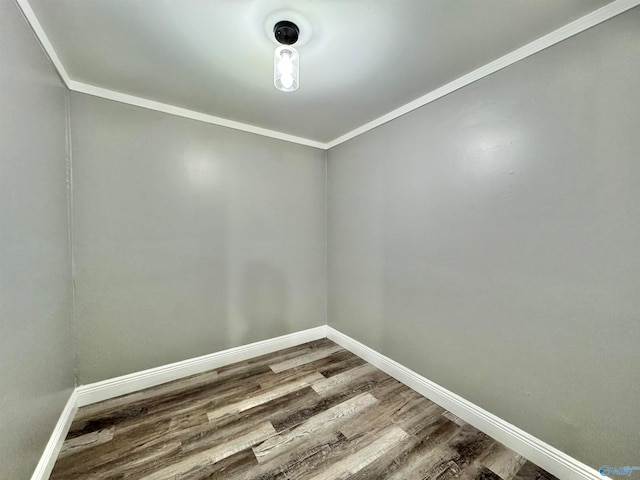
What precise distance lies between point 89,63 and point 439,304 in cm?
294

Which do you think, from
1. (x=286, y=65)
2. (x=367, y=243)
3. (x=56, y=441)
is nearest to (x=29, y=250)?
(x=56, y=441)

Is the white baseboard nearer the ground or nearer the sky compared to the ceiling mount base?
nearer the ground

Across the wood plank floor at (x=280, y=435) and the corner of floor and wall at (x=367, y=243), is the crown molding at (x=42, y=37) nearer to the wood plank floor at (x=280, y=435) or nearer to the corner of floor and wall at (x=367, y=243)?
the corner of floor and wall at (x=367, y=243)

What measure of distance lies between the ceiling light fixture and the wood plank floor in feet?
7.19

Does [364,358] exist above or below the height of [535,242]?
below

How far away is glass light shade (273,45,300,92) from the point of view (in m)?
1.29

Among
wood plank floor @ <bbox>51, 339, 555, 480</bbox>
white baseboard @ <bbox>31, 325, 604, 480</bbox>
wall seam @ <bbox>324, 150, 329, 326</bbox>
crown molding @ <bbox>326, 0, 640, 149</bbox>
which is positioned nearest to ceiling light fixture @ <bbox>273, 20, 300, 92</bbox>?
crown molding @ <bbox>326, 0, 640, 149</bbox>

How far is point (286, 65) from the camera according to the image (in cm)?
130

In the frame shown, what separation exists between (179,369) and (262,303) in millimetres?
911

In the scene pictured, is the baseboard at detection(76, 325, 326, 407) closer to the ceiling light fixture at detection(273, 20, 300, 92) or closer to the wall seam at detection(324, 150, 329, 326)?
the wall seam at detection(324, 150, 329, 326)

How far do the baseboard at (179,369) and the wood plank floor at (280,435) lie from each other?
0.20ft

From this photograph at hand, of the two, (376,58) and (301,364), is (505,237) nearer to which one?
(376,58)

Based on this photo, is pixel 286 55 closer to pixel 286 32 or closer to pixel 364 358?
pixel 286 32

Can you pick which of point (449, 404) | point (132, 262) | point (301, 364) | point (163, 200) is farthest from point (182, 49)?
point (449, 404)
